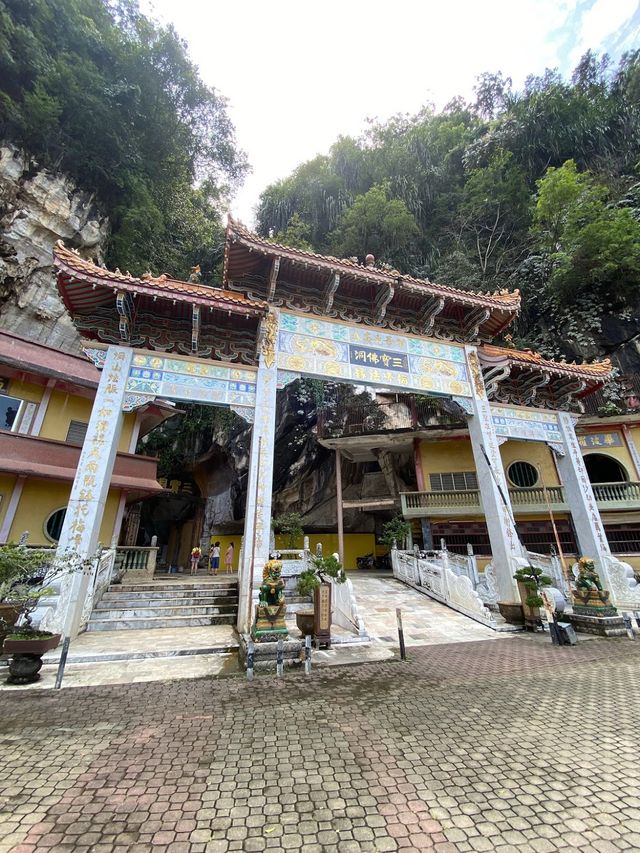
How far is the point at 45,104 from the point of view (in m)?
16.1

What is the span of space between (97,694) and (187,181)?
2851cm

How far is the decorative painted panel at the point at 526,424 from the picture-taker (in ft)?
38.4

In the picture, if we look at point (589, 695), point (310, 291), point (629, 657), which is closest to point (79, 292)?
point (310, 291)

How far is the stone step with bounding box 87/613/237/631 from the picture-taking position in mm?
7934

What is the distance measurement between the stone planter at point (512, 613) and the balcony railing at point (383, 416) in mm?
10329

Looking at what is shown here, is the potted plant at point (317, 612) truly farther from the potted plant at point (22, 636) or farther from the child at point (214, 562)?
the child at point (214, 562)

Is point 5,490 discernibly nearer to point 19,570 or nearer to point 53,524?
point 53,524

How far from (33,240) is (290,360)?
14550 millimetres

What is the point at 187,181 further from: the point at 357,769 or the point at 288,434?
the point at 357,769

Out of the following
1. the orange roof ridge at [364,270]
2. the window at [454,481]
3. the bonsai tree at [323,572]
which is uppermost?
the orange roof ridge at [364,270]

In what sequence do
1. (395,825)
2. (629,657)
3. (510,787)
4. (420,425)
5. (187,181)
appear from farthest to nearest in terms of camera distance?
(187,181), (420,425), (629,657), (510,787), (395,825)

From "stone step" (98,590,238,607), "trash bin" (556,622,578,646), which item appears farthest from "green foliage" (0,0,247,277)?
"trash bin" (556,622,578,646)

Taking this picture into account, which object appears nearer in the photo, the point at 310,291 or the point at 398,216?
the point at 310,291

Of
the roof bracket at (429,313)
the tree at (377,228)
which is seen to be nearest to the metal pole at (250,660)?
the roof bracket at (429,313)
